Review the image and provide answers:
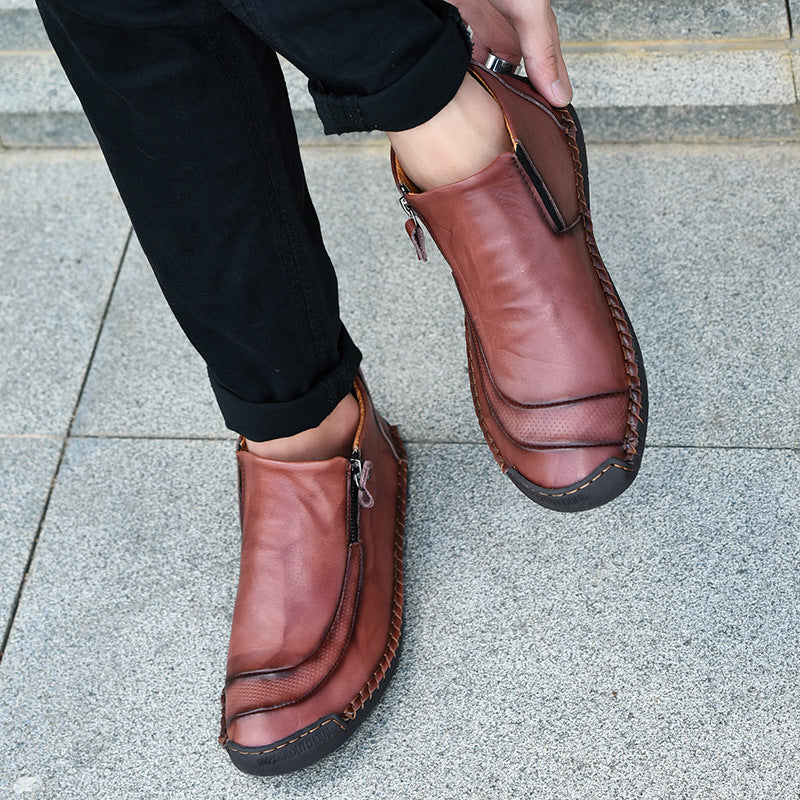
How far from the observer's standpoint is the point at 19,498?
1.58 meters

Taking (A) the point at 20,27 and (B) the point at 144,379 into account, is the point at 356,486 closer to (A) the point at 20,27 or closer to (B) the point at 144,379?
(B) the point at 144,379

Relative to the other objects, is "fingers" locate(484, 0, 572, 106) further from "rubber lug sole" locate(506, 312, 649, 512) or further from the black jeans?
"rubber lug sole" locate(506, 312, 649, 512)

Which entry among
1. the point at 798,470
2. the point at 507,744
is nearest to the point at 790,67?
the point at 798,470

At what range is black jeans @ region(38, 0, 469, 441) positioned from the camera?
0.81 meters

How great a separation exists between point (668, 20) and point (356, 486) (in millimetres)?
1307

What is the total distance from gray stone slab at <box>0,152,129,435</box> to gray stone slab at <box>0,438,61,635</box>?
0.04m

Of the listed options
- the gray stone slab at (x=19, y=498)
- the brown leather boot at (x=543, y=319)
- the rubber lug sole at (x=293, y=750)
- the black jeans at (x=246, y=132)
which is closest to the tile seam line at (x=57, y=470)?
the gray stone slab at (x=19, y=498)

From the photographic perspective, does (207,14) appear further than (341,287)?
No

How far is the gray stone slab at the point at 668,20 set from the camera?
1879 mm

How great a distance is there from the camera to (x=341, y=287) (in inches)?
70.6

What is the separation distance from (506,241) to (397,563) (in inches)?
22.0

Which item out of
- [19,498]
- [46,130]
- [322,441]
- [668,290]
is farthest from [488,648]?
[46,130]

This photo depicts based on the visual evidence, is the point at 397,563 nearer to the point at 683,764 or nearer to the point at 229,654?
the point at 229,654

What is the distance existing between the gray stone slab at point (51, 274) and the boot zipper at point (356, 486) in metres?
0.70
